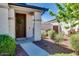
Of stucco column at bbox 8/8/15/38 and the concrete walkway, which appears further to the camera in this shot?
stucco column at bbox 8/8/15/38

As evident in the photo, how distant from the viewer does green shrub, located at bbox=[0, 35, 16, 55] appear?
13.4 ft

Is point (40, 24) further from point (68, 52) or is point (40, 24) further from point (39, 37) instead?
point (68, 52)

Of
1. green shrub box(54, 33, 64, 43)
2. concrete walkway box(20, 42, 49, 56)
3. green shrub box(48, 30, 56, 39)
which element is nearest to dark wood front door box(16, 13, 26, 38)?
concrete walkway box(20, 42, 49, 56)

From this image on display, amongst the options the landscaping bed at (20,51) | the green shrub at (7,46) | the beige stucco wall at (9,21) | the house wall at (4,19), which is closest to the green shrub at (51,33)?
the beige stucco wall at (9,21)

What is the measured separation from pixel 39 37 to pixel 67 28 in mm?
829

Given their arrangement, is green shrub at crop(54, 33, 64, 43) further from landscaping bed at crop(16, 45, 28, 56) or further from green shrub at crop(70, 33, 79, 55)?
landscaping bed at crop(16, 45, 28, 56)

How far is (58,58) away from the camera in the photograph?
164 inches

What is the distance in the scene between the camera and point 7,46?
412cm

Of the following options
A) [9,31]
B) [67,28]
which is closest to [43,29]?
[67,28]

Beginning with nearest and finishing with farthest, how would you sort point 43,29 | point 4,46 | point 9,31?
point 4,46, point 43,29, point 9,31

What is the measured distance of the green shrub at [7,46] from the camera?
4.09 meters

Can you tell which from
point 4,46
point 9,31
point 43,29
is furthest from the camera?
point 9,31

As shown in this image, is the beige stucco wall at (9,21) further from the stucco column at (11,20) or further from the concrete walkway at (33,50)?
the concrete walkway at (33,50)

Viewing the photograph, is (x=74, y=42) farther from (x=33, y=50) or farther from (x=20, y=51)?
(x=20, y=51)
